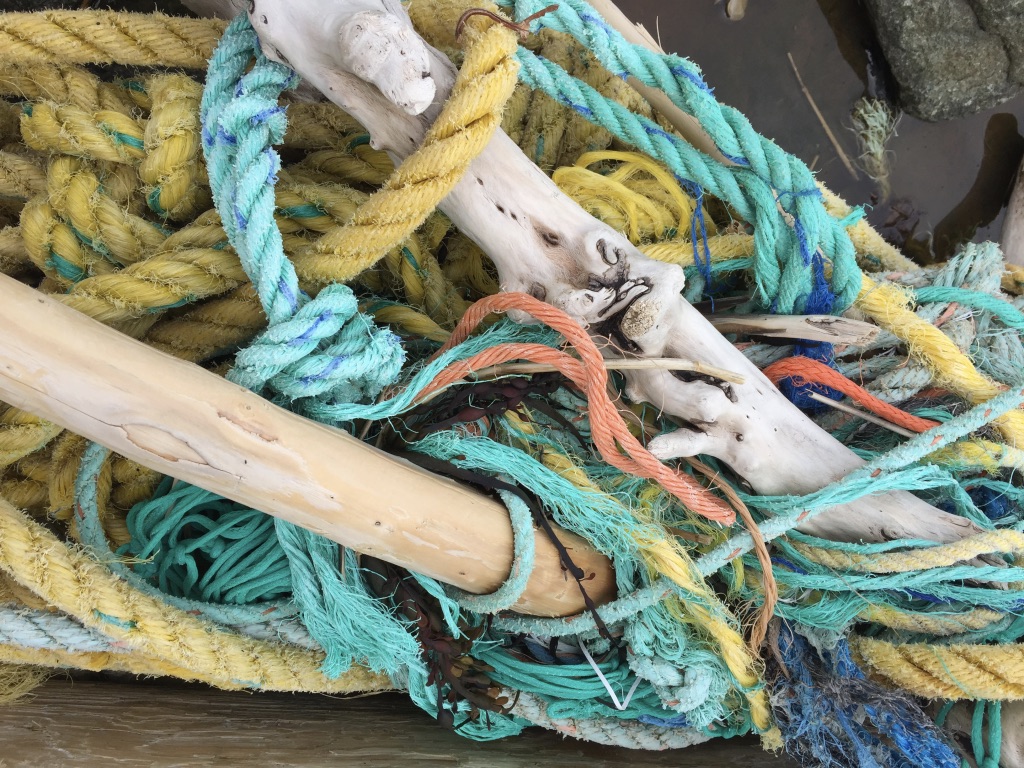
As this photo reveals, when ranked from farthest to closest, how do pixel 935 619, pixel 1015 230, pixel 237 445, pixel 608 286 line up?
1. pixel 1015 230
2. pixel 935 619
3. pixel 608 286
4. pixel 237 445

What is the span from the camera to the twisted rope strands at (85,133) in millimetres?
1228

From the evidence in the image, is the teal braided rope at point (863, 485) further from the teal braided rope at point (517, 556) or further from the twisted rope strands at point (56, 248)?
the twisted rope strands at point (56, 248)

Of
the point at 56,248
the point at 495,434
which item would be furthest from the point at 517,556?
the point at 56,248

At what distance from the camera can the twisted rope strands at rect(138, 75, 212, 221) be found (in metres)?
1.20

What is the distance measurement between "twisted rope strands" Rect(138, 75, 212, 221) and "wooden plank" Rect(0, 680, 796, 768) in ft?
2.75

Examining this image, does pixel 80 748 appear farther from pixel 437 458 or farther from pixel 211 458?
pixel 437 458

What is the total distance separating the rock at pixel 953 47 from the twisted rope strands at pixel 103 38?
1.48 meters

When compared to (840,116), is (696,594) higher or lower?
lower

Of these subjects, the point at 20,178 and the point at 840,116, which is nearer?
the point at 20,178

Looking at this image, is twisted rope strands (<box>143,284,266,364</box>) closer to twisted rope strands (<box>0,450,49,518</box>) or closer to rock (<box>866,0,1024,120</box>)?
twisted rope strands (<box>0,450,49,518</box>)

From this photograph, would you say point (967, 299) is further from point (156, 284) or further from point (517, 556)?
point (156, 284)

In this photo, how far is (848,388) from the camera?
1175 mm

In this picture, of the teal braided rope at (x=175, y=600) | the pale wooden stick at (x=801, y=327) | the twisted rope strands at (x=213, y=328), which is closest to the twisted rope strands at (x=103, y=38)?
the twisted rope strands at (x=213, y=328)

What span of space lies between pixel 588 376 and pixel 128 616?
748 millimetres
